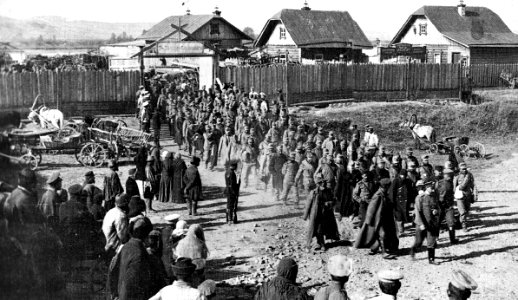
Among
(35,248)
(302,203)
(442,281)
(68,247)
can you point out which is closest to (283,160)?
(302,203)

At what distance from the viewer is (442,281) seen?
10688mm

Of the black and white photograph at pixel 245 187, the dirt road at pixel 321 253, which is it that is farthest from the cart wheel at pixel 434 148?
the dirt road at pixel 321 253

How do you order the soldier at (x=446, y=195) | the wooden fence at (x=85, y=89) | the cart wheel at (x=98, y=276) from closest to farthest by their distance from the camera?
the cart wheel at (x=98, y=276)
the soldier at (x=446, y=195)
the wooden fence at (x=85, y=89)

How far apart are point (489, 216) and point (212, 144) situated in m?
8.21

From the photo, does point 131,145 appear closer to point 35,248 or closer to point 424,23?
point 35,248

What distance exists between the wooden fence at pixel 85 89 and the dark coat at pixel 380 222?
16.7 m

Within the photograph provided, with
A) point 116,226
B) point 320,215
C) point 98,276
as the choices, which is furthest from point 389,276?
point 320,215

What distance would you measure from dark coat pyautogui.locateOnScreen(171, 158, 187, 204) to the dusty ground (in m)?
0.28

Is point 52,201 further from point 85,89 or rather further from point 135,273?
point 85,89

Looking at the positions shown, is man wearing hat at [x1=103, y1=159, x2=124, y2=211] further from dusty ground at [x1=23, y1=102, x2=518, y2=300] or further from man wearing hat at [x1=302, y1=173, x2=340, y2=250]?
man wearing hat at [x1=302, y1=173, x2=340, y2=250]

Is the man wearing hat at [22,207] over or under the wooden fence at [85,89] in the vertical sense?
under

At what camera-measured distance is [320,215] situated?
1212cm

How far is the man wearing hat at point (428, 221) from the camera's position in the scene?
11.3 meters

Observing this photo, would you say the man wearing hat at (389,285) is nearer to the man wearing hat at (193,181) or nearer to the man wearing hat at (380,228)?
the man wearing hat at (380,228)
